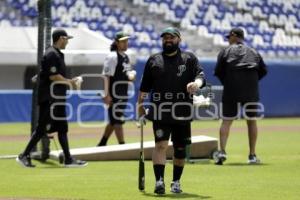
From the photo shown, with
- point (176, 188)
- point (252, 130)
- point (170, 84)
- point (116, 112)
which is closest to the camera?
point (176, 188)

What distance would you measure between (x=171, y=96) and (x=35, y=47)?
1680cm

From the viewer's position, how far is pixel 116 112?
14.1m

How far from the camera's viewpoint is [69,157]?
39.4 feet

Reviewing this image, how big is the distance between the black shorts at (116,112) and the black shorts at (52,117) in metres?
2.10

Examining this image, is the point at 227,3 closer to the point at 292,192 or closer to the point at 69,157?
the point at 69,157

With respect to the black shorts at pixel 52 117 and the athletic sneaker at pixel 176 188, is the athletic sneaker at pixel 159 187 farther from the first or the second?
the black shorts at pixel 52 117

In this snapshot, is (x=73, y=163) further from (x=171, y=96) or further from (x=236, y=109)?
(x=171, y=96)

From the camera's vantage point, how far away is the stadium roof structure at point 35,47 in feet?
81.0

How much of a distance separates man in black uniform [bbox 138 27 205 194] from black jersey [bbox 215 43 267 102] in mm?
3594

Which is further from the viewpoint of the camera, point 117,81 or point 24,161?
point 117,81

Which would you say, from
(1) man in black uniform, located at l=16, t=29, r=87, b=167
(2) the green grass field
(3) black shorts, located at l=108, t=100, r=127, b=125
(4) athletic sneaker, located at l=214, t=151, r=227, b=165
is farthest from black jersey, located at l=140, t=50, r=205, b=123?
(3) black shorts, located at l=108, t=100, r=127, b=125

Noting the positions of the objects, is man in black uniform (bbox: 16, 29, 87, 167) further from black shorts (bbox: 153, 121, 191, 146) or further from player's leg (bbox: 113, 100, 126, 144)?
black shorts (bbox: 153, 121, 191, 146)

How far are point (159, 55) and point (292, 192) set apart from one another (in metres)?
2.11

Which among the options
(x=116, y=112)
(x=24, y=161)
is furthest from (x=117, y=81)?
(x=24, y=161)
